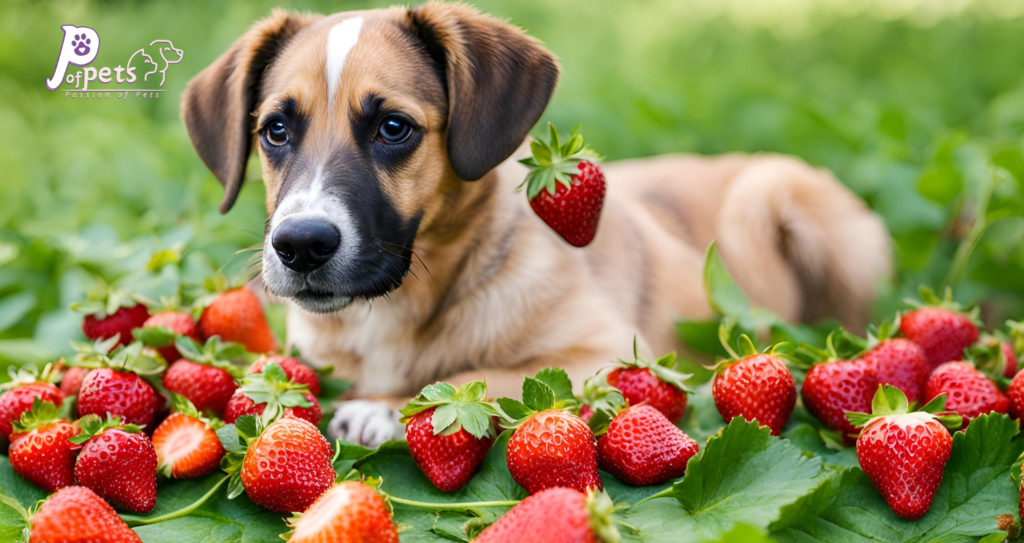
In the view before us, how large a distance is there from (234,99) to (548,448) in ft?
4.49

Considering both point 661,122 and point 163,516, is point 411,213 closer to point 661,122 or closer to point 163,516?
point 163,516

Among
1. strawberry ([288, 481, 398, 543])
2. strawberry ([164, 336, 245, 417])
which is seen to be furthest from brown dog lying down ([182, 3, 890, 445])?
strawberry ([288, 481, 398, 543])

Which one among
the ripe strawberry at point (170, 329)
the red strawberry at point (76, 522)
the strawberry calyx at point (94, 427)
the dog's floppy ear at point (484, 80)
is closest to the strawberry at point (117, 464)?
the strawberry calyx at point (94, 427)

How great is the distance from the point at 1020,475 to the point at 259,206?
2908mm

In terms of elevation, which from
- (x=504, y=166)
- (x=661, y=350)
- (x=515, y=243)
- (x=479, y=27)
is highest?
(x=479, y=27)

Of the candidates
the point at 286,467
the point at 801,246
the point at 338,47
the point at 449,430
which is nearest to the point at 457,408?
the point at 449,430

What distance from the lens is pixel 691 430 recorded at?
193 centimetres

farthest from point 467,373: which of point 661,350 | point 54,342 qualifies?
point 54,342

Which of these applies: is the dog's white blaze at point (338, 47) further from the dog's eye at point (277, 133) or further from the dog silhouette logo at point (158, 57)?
the dog silhouette logo at point (158, 57)

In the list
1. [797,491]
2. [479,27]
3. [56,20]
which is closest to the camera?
[797,491]

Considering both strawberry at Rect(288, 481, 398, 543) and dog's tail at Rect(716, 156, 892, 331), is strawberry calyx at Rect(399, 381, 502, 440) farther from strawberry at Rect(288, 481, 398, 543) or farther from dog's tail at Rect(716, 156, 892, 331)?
dog's tail at Rect(716, 156, 892, 331)

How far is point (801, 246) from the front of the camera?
11.0 ft

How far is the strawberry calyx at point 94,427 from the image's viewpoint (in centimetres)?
159

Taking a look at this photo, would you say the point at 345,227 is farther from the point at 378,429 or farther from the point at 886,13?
the point at 886,13
